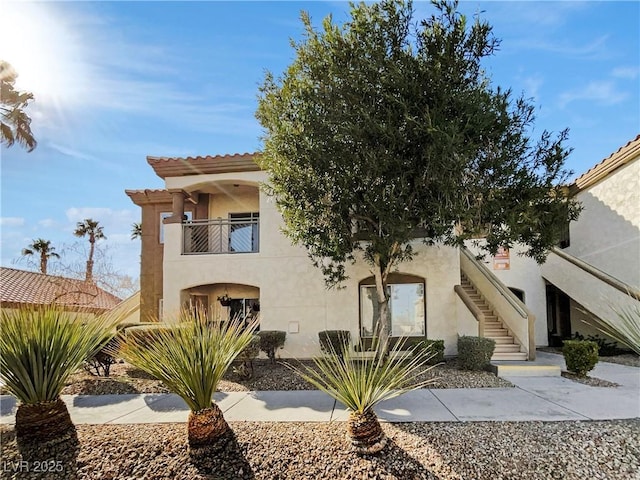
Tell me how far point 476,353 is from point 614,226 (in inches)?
350

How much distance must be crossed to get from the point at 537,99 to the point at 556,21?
5.49 feet

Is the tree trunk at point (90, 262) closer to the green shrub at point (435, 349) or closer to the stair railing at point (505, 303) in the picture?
the green shrub at point (435, 349)

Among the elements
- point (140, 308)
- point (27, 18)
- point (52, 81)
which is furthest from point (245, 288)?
point (27, 18)

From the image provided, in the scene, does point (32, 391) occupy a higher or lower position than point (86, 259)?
lower

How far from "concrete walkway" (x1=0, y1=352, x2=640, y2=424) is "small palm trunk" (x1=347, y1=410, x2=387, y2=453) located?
1.41 m

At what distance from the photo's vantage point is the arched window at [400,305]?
44.1ft

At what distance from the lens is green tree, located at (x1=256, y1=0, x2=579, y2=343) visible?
8523 millimetres

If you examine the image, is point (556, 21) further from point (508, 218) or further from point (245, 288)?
point (245, 288)

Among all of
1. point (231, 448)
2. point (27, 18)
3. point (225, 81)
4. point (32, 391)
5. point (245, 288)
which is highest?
point (225, 81)

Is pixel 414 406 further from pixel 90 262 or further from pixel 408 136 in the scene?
pixel 90 262

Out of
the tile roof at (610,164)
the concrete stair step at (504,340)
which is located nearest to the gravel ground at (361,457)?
the concrete stair step at (504,340)

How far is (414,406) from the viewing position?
7301mm

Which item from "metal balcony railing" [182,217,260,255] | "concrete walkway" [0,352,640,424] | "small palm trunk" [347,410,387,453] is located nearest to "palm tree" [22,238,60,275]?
"metal balcony railing" [182,217,260,255]

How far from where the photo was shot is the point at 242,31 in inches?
351
